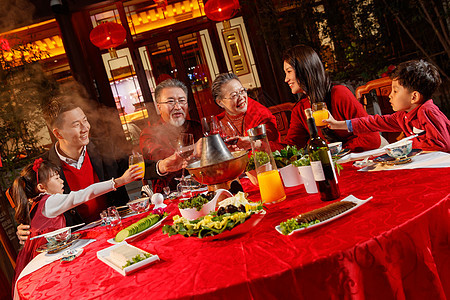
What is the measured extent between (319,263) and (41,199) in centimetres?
192

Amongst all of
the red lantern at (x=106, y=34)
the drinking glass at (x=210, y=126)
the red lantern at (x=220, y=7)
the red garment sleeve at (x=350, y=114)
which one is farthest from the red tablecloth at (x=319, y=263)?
the red lantern at (x=106, y=34)

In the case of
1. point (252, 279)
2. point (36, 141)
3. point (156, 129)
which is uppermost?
point (36, 141)

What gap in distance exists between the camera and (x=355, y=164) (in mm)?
1795

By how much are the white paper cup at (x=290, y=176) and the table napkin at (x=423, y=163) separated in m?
0.31

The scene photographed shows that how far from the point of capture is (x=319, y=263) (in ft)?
3.04

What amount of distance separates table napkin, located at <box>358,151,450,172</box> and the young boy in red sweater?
0.44 meters

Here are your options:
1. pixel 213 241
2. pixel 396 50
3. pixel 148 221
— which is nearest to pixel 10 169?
pixel 148 221

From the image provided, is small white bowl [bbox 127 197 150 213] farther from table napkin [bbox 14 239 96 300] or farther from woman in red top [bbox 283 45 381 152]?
woman in red top [bbox 283 45 381 152]

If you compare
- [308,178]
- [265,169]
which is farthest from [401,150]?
[265,169]

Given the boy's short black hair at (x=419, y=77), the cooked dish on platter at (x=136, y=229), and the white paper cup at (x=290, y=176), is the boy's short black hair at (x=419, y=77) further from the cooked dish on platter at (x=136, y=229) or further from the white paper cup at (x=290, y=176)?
the cooked dish on platter at (x=136, y=229)

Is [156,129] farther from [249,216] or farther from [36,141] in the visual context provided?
[36,141]

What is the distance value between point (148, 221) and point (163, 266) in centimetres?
44

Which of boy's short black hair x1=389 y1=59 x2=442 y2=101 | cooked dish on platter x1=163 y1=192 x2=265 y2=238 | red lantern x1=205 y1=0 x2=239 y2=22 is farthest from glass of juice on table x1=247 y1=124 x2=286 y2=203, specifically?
red lantern x1=205 y1=0 x2=239 y2=22

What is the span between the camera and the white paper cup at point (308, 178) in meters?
1.46
